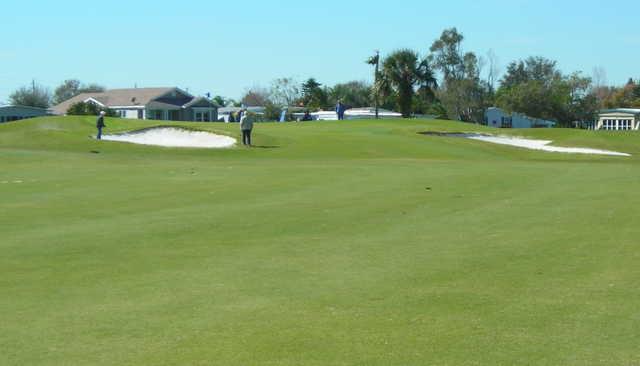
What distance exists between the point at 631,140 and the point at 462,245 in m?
40.6

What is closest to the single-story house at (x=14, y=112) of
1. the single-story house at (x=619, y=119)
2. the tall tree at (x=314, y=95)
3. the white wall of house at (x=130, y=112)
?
the white wall of house at (x=130, y=112)

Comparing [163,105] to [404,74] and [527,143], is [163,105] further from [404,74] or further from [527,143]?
[527,143]

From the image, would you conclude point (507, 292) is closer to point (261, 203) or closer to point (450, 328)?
point (450, 328)

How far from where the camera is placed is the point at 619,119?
118125mm

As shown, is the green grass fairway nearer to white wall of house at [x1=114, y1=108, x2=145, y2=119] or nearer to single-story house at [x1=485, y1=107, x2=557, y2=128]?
white wall of house at [x1=114, y1=108, x2=145, y2=119]

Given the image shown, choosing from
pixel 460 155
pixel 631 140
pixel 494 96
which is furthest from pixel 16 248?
pixel 494 96

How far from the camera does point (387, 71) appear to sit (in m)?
89.2

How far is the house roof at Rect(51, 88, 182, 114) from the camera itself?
117 meters

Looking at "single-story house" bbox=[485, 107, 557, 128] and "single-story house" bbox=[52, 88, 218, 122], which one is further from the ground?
"single-story house" bbox=[52, 88, 218, 122]

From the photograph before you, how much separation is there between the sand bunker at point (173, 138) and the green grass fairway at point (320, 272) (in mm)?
23461

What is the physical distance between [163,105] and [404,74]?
3803 centimetres

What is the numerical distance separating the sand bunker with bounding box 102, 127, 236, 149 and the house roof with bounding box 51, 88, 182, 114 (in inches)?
2637

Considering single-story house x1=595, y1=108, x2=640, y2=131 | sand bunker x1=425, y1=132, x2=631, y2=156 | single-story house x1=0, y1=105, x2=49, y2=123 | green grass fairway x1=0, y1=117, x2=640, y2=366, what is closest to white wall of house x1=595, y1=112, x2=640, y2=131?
single-story house x1=595, y1=108, x2=640, y2=131

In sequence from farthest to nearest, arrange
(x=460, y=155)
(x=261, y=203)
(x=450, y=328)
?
1. (x=460, y=155)
2. (x=261, y=203)
3. (x=450, y=328)
